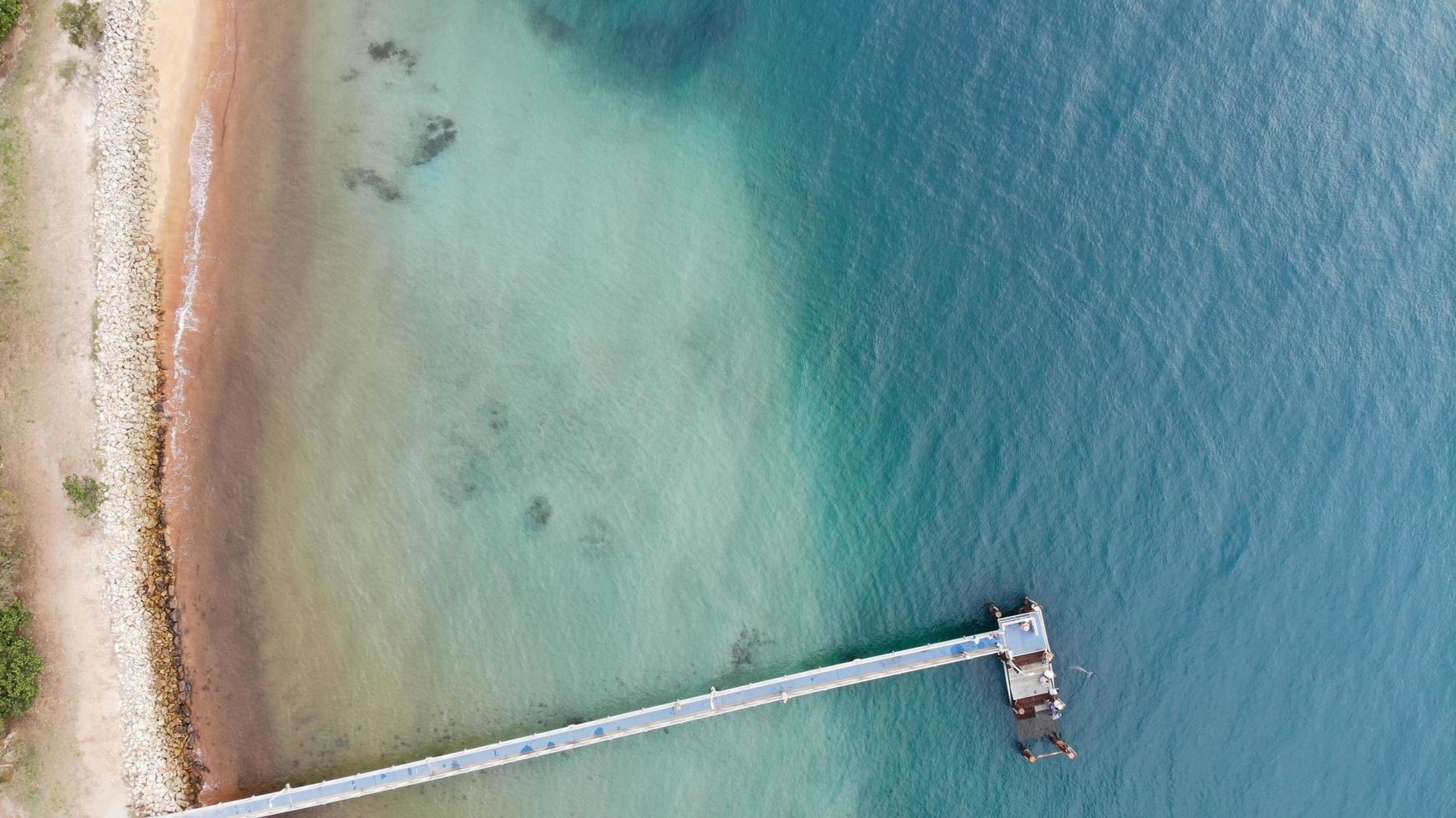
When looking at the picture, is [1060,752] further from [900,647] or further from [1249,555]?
[1249,555]

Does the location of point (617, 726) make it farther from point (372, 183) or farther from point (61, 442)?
point (372, 183)

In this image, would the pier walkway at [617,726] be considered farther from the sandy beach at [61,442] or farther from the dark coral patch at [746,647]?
the sandy beach at [61,442]

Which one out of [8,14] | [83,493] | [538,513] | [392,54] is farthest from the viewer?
[392,54]

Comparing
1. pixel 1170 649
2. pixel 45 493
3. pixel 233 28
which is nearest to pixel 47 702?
pixel 45 493

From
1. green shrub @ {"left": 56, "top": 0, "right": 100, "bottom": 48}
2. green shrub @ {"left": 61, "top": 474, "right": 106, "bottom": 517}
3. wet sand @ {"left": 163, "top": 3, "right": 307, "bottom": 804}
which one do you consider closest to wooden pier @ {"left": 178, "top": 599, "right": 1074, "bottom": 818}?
wet sand @ {"left": 163, "top": 3, "right": 307, "bottom": 804}

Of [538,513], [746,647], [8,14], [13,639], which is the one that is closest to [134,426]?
[13,639]

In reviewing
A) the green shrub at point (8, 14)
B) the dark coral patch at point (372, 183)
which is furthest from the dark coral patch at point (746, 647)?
the green shrub at point (8, 14)
